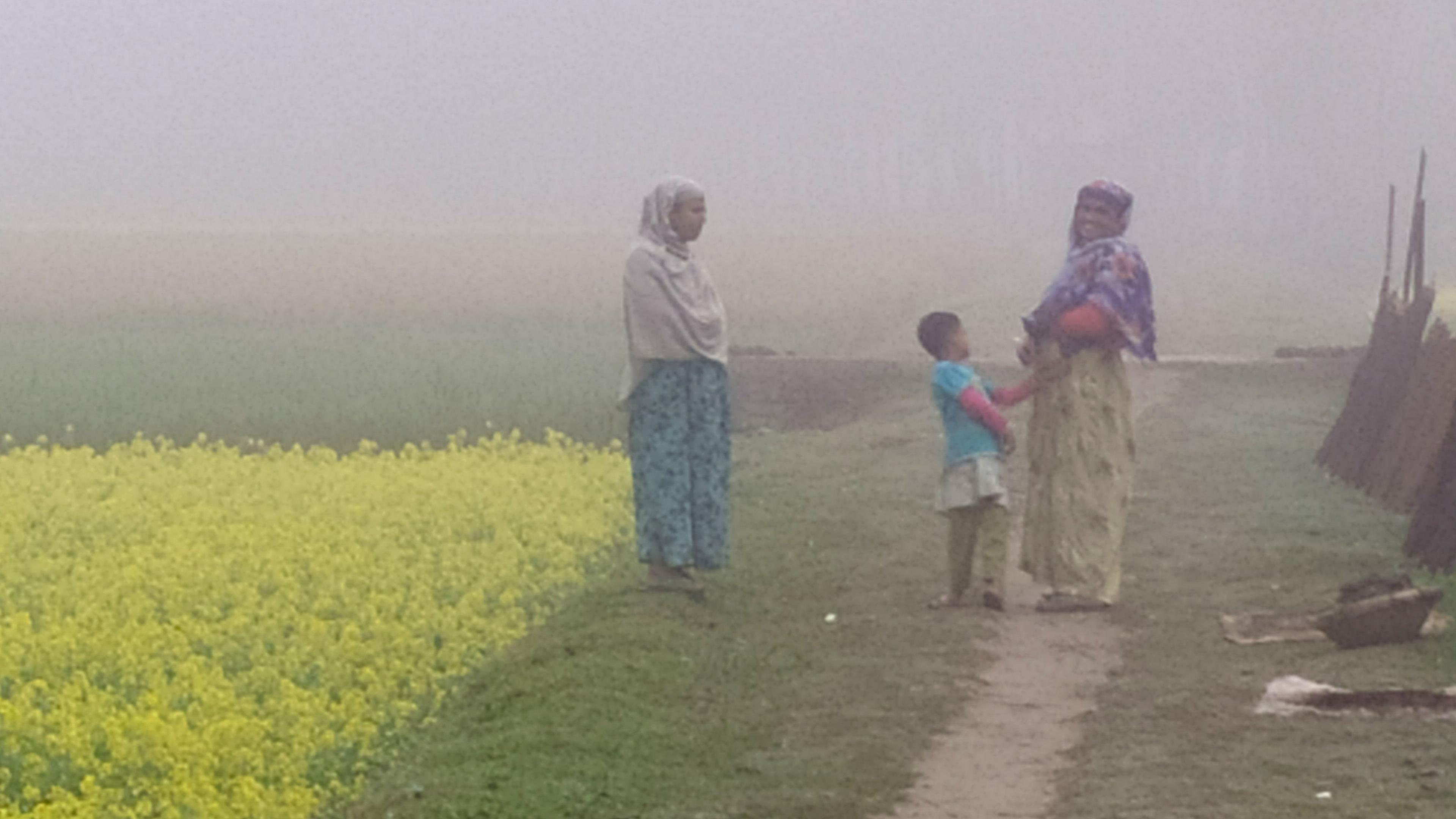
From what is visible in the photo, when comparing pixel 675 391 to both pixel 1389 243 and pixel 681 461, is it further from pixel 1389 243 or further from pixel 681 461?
pixel 1389 243

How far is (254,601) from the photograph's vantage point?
1176cm

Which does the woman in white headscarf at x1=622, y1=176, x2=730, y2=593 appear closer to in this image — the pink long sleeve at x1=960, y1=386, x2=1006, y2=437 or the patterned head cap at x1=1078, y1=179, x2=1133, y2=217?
the pink long sleeve at x1=960, y1=386, x2=1006, y2=437

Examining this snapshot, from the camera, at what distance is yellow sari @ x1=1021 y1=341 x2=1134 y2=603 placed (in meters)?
11.6

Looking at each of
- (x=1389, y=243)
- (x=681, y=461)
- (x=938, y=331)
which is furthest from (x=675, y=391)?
(x=1389, y=243)

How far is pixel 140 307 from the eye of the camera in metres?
37.8

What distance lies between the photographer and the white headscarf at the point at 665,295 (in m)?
11.5

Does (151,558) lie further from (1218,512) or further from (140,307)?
(140,307)

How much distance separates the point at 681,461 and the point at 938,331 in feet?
4.91

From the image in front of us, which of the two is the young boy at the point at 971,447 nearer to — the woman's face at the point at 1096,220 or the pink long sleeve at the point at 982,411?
the pink long sleeve at the point at 982,411

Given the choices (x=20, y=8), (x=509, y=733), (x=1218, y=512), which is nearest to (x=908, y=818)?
(x=509, y=733)

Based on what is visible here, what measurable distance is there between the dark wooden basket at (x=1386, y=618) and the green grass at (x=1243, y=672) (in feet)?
0.26

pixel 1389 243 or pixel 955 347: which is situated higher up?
pixel 1389 243

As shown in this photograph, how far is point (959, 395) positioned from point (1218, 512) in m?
4.67

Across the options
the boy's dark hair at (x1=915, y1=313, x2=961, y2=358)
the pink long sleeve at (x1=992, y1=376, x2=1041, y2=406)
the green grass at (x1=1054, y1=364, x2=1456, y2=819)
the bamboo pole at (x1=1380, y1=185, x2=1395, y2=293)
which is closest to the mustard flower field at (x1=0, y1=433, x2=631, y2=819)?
the boy's dark hair at (x1=915, y1=313, x2=961, y2=358)
